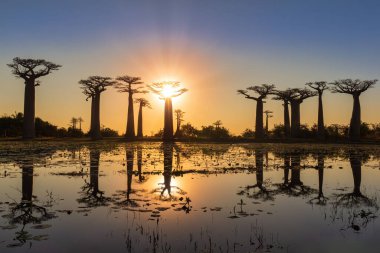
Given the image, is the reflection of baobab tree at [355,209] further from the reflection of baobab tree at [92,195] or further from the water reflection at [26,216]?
the water reflection at [26,216]

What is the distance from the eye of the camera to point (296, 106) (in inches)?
2734

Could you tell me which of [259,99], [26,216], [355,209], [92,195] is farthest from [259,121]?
[26,216]

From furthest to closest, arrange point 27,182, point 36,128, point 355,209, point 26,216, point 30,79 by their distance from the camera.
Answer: point 36,128 → point 30,79 → point 27,182 → point 355,209 → point 26,216

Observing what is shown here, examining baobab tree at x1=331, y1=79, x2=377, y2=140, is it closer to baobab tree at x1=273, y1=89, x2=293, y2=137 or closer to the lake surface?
baobab tree at x1=273, y1=89, x2=293, y2=137

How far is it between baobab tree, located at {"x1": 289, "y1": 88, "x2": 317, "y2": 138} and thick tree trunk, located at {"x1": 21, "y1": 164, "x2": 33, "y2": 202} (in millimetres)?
54677

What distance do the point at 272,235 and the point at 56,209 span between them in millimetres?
4789

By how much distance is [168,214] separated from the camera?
917cm

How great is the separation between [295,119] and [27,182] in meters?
59.1

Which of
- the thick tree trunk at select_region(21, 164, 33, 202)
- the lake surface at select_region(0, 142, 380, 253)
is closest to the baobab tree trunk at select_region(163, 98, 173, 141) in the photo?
the thick tree trunk at select_region(21, 164, 33, 202)

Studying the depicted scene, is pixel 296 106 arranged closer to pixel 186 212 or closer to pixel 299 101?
pixel 299 101

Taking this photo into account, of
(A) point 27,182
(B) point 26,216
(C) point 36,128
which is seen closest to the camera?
(B) point 26,216

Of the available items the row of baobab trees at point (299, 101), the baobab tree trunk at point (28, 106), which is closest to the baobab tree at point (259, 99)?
the row of baobab trees at point (299, 101)

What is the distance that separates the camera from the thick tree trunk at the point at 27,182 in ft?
37.1

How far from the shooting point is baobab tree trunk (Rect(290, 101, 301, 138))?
225ft
